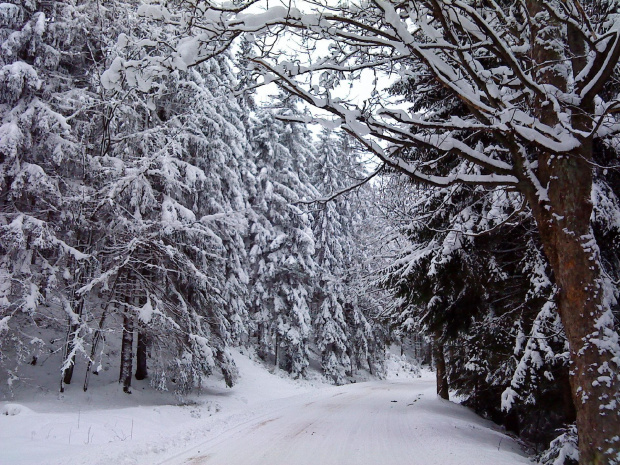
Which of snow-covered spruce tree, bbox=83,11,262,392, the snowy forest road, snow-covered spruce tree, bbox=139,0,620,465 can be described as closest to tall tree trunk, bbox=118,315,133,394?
snow-covered spruce tree, bbox=83,11,262,392

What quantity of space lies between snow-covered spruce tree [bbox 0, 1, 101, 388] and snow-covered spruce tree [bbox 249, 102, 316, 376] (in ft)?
37.5

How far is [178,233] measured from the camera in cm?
1253

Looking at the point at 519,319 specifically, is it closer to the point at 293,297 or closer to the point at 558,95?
the point at 558,95

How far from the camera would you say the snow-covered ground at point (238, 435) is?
5.78 metres

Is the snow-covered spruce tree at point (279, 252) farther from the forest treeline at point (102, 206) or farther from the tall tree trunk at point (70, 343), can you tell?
the tall tree trunk at point (70, 343)

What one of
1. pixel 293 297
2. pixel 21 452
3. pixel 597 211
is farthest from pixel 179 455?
pixel 293 297

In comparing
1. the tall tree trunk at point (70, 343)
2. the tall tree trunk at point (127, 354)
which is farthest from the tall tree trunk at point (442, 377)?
the tall tree trunk at point (70, 343)

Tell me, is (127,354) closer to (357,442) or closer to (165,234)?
(165,234)

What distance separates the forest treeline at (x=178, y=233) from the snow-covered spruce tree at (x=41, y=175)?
2.1 inches

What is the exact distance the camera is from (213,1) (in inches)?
142

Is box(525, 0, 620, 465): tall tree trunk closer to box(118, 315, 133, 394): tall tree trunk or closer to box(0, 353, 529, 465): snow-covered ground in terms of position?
box(0, 353, 529, 465): snow-covered ground

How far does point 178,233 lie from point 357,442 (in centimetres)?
832

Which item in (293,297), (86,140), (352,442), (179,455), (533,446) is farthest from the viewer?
(293,297)

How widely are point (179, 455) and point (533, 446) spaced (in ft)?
21.6
